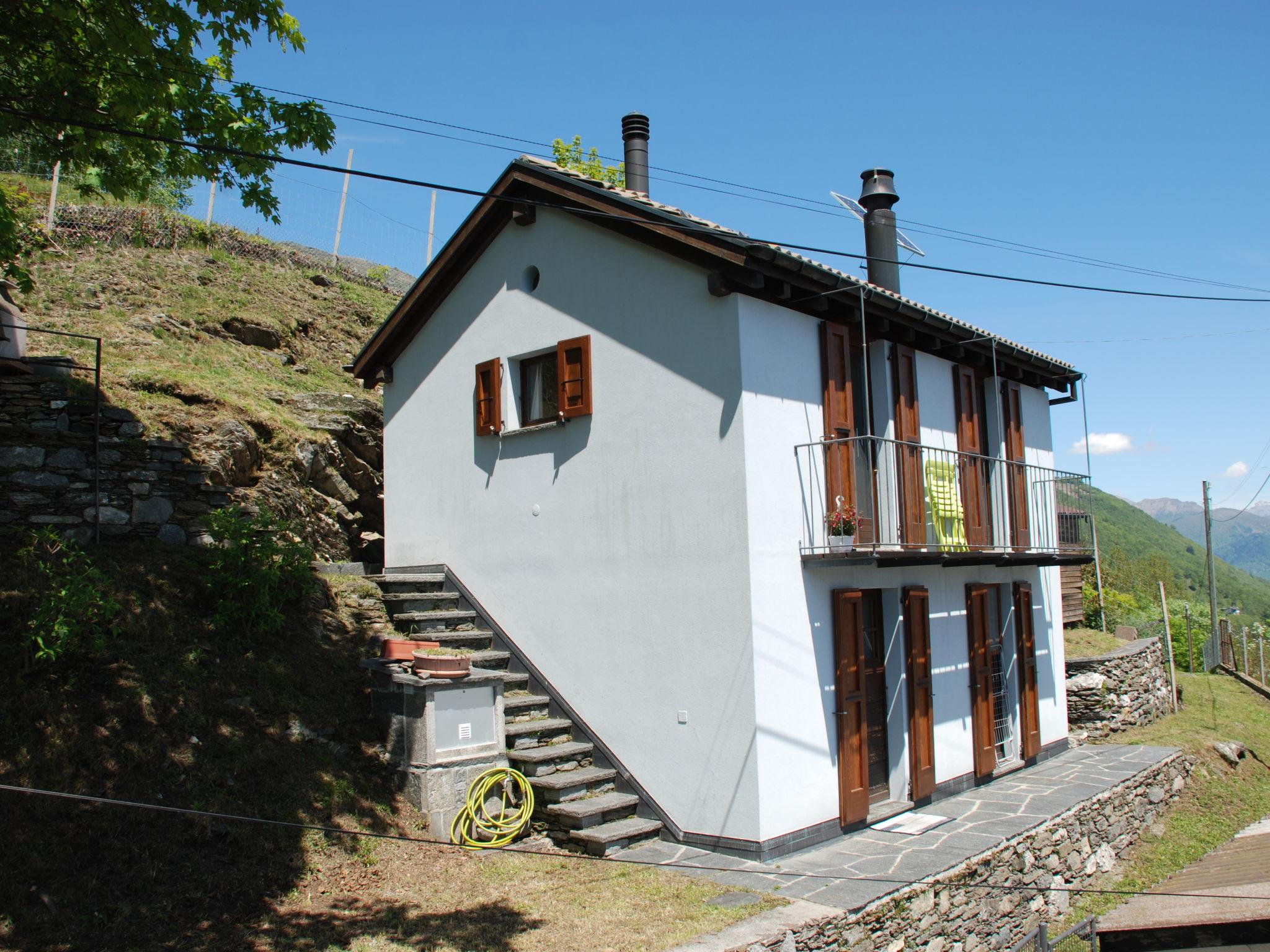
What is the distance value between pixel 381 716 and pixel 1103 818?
8254 millimetres

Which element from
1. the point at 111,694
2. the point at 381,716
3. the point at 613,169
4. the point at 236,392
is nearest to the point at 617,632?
the point at 381,716

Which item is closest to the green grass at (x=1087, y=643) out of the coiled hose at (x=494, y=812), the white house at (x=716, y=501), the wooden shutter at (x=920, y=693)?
the white house at (x=716, y=501)

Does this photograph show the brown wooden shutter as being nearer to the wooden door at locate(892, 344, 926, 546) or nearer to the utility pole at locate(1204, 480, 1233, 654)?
the wooden door at locate(892, 344, 926, 546)

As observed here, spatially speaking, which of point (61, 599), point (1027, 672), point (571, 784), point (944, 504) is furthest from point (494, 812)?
point (1027, 672)

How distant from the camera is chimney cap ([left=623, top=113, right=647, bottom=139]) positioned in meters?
12.0

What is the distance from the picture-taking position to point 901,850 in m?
8.30

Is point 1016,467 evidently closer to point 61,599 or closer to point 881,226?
point 881,226

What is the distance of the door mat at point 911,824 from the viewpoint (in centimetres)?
895

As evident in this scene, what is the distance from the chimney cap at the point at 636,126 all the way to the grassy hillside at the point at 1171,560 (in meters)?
56.5

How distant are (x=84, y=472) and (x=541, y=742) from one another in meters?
5.31

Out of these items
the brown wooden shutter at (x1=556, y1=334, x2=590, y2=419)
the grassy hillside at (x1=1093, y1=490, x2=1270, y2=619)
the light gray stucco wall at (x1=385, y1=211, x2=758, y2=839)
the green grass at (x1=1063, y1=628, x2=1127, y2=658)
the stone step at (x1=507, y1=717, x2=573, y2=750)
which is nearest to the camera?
the light gray stucco wall at (x1=385, y1=211, x2=758, y2=839)

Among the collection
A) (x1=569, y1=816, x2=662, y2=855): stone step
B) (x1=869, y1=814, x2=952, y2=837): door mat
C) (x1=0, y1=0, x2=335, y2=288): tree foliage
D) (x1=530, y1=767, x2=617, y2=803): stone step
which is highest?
(x1=0, y1=0, x2=335, y2=288): tree foliage

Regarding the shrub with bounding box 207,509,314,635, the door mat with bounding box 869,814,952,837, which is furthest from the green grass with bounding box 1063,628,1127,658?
the shrub with bounding box 207,509,314,635

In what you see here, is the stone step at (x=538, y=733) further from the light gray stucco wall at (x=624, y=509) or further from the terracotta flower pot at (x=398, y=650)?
the terracotta flower pot at (x=398, y=650)
